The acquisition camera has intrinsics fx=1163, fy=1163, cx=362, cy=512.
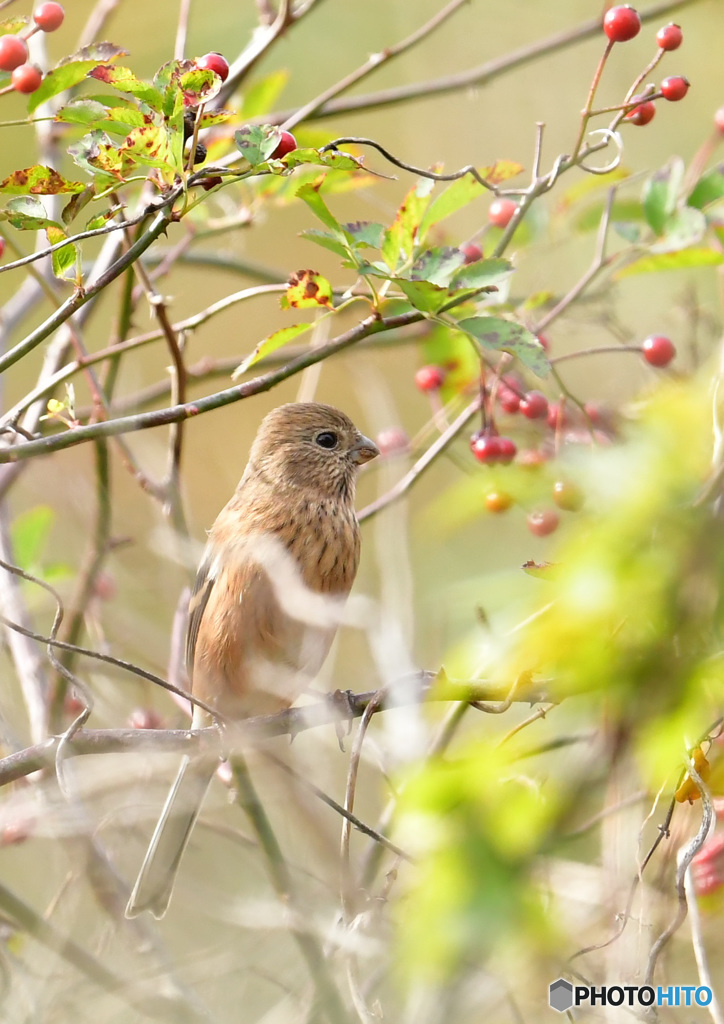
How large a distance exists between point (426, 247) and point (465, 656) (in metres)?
1.45

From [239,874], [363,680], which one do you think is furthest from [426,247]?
[239,874]

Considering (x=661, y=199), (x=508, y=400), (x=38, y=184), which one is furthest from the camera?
(x=508, y=400)

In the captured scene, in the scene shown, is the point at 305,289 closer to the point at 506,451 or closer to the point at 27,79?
the point at 27,79

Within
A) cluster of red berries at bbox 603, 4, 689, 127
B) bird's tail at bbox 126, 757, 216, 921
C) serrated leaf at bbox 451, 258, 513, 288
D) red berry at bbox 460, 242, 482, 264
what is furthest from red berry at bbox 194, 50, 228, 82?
bird's tail at bbox 126, 757, 216, 921

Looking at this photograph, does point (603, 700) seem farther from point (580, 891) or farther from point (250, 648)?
point (250, 648)

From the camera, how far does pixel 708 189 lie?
11.3 feet

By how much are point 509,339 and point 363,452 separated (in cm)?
232

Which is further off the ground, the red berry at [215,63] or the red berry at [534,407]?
the red berry at [215,63]

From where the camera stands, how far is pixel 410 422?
8125 millimetres

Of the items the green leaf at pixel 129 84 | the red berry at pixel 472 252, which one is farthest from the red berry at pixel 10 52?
the red berry at pixel 472 252

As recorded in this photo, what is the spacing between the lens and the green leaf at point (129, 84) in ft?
7.91

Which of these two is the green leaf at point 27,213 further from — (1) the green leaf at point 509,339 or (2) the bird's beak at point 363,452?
(2) the bird's beak at point 363,452

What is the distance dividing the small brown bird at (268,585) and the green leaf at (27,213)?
1734mm

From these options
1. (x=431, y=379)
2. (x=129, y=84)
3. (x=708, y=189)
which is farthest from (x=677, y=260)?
(x=129, y=84)
